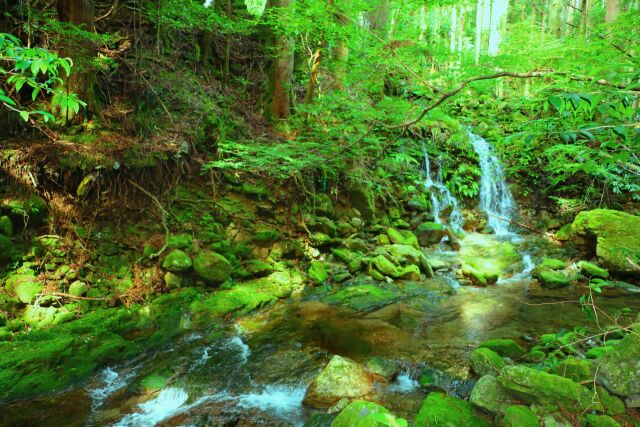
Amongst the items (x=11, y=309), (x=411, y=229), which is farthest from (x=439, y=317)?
(x=11, y=309)

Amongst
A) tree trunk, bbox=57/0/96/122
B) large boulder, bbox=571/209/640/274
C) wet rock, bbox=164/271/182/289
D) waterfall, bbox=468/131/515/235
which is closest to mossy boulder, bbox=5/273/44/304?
wet rock, bbox=164/271/182/289

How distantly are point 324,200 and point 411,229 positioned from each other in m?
3.26

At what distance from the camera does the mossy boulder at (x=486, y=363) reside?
3.99 meters

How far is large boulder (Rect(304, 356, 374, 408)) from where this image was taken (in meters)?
3.82

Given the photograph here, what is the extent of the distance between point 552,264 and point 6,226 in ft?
34.9

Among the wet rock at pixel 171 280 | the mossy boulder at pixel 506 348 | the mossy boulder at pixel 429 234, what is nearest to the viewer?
the mossy boulder at pixel 506 348

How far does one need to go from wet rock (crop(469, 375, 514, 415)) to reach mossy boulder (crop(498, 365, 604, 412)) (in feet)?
0.36

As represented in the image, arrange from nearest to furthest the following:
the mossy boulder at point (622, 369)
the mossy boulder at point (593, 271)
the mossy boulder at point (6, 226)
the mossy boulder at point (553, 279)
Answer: the mossy boulder at point (622, 369) → the mossy boulder at point (6, 226) → the mossy boulder at point (553, 279) → the mossy boulder at point (593, 271)

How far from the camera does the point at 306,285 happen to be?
724 cm

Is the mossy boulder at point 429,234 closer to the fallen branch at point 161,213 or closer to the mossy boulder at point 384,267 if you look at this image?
the mossy boulder at point 384,267

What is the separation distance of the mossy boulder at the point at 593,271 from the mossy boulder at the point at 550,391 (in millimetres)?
5962

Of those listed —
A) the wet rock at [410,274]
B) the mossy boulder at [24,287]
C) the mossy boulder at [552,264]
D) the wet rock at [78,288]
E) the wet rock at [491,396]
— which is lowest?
the wet rock at [410,274]

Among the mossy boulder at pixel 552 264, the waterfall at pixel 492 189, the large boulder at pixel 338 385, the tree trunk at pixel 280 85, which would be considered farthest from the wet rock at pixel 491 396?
the waterfall at pixel 492 189

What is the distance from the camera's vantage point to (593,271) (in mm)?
7863
